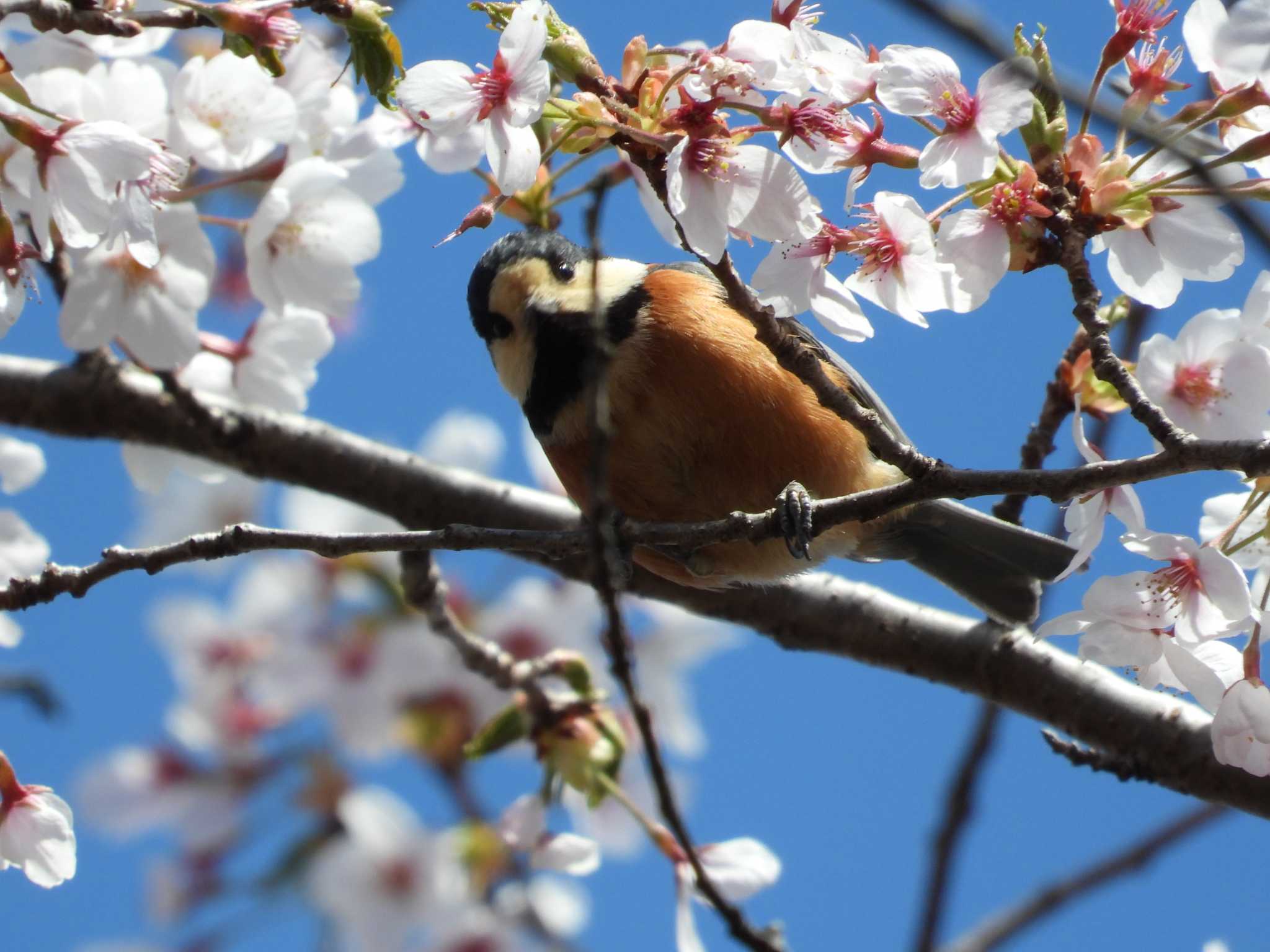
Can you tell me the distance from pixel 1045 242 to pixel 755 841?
134cm

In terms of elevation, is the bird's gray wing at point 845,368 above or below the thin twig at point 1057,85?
above

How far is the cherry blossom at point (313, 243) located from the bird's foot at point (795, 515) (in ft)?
2.79

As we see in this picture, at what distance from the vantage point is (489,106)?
1746 millimetres

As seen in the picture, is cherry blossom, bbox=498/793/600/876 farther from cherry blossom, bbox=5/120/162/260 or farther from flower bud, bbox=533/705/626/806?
cherry blossom, bbox=5/120/162/260

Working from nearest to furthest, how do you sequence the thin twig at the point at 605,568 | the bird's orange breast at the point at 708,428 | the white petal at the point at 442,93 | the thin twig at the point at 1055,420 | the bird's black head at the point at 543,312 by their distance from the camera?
the thin twig at the point at 605,568 < the white petal at the point at 442,93 < the thin twig at the point at 1055,420 < the bird's orange breast at the point at 708,428 < the bird's black head at the point at 543,312

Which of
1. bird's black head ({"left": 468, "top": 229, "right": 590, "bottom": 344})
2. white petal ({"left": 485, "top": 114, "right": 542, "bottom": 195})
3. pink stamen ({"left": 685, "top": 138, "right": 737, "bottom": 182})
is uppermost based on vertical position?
bird's black head ({"left": 468, "top": 229, "right": 590, "bottom": 344})

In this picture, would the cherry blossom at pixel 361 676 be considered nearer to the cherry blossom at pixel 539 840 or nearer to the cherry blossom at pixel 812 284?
the cherry blossom at pixel 539 840

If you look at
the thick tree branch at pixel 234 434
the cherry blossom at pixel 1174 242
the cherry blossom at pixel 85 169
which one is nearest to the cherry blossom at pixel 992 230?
the cherry blossom at pixel 1174 242

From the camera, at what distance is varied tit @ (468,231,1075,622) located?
247 centimetres

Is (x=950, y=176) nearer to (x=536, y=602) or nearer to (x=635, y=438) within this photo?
(x=635, y=438)

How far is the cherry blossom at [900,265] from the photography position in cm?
175

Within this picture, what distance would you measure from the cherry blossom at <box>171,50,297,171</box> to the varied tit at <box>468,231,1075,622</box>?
575 millimetres

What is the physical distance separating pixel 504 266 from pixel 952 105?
4.14 feet

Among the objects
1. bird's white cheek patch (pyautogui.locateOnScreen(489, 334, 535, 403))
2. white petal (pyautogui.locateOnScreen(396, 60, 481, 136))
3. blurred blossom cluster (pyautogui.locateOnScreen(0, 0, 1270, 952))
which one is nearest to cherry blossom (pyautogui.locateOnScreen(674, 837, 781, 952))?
blurred blossom cluster (pyautogui.locateOnScreen(0, 0, 1270, 952))
